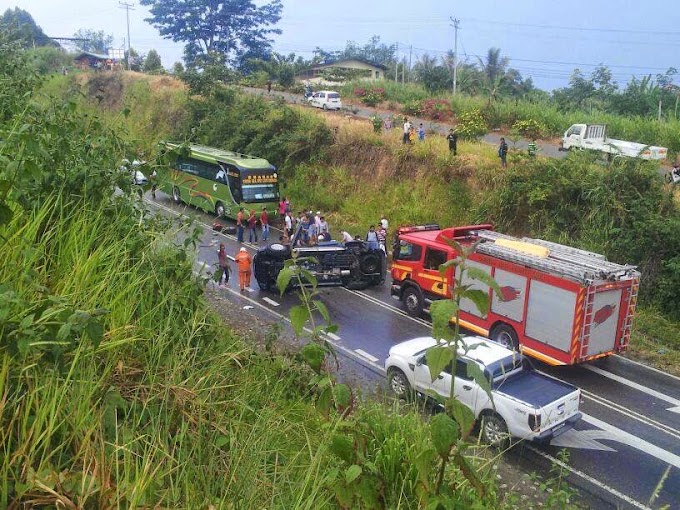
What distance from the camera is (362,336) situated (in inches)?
597

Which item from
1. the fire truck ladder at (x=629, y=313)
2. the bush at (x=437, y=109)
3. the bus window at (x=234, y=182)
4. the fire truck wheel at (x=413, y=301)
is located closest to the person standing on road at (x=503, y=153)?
the fire truck wheel at (x=413, y=301)

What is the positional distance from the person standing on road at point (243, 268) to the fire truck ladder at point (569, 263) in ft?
21.5

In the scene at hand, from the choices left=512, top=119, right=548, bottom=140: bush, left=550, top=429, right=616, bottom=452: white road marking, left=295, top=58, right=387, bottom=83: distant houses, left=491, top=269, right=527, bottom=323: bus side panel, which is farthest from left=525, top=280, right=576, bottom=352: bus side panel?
left=295, top=58, right=387, bottom=83: distant houses

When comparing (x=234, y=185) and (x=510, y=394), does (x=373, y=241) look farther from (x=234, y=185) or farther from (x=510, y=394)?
(x=510, y=394)

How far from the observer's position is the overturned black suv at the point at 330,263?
1794 cm

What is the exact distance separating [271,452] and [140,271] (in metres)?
1.95

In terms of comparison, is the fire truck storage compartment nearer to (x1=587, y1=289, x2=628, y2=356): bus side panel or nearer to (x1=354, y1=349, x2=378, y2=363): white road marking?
(x1=587, y1=289, x2=628, y2=356): bus side panel

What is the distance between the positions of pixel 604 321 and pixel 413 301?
16.1 ft

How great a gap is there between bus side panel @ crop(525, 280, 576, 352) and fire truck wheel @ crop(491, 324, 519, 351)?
386 millimetres

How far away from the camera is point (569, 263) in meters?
13.3

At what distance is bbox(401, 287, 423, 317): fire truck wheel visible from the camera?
16.5 meters

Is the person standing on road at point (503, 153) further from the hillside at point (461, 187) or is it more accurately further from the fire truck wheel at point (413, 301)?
the fire truck wheel at point (413, 301)

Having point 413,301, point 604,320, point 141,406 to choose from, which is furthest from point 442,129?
point 141,406

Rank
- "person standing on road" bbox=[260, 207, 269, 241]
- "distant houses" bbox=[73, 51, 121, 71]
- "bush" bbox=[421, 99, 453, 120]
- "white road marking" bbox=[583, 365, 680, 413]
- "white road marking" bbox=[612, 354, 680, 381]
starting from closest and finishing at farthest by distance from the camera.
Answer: "white road marking" bbox=[583, 365, 680, 413] → "white road marking" bbox=[612, 354, 680, 381] → "person standing on road" bbox=[260, 207, 269, 241] → "bush" bbox=[421, 99, 453, 120] → "distant houses" bbox=[73, 51, 121, 71]
